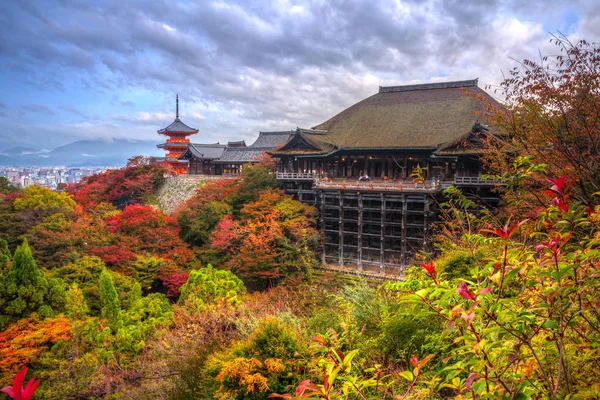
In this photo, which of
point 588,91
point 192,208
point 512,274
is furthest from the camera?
point 192,208

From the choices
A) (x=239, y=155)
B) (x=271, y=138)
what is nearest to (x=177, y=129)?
(x=239, y=155)

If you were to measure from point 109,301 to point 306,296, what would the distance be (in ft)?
29.3

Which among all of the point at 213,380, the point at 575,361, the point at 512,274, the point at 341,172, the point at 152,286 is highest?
the point at 341,172

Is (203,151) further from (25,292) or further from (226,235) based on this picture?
(25,292)

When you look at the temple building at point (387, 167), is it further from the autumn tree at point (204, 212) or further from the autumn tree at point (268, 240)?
the autumn tree at point (204, 212)

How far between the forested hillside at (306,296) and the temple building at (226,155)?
10.1 m

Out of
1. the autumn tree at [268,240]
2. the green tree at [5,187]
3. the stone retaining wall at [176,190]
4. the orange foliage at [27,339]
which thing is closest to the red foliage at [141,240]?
the autumn tree at [268,240]

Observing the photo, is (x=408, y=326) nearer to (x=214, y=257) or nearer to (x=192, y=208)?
(x=214, y=257)

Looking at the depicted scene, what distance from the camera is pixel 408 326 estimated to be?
8820mm

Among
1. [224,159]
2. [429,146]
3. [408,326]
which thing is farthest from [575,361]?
[224,159]

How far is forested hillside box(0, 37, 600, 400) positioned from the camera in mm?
2572

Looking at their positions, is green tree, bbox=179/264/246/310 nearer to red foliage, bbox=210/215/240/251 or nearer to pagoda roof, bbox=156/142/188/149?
red foliage, bbox=210/215/240/251

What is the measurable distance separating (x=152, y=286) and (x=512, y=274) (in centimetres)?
2212

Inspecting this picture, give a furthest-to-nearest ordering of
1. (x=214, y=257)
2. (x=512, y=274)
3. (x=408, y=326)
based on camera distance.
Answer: (x=214, y=257), (x=408, y=326), (x=512, y=274)
